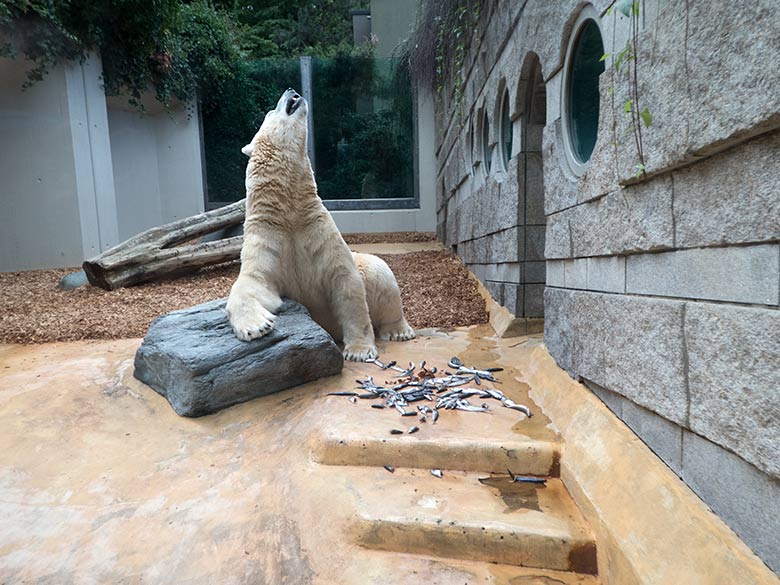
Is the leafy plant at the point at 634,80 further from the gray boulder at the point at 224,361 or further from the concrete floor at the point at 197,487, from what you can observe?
the gray boulder at the point at 224,361

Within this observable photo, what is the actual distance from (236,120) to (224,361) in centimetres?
1027

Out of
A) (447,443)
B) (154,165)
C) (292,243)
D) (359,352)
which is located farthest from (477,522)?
(154,165)

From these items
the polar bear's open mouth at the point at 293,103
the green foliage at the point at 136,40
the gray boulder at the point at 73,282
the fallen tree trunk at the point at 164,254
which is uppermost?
the green foliage at the point at 136,40

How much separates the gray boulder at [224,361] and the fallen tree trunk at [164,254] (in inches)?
146

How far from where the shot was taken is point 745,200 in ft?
4.14

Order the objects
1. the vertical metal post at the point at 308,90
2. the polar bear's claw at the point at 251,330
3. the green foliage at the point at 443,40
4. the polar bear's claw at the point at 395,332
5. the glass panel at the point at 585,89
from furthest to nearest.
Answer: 1. the vertical metal post at the point at 308,90
2. the green foliage at the point at 443,40
3. the polar bear's claw at the point at 395,332
4. the polar bear's claw at the point at 251,330
5. the glass panel at the point at 585,89

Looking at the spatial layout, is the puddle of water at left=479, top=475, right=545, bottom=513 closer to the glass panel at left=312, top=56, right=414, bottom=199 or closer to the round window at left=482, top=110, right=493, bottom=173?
the round window at left=482, top=110, right=493, bottom=173

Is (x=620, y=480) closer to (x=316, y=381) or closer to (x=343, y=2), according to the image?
(x=316, y=381)

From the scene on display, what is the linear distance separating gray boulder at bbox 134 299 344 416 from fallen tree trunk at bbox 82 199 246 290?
3711 mm

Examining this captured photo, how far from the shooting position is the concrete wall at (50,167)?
25.7ft

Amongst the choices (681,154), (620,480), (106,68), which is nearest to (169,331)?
(620,480)

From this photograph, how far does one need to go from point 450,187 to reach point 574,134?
18.5 ft

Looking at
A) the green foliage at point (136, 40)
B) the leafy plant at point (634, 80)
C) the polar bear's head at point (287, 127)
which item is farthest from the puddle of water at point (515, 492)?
the green foliage at point (136, 40)

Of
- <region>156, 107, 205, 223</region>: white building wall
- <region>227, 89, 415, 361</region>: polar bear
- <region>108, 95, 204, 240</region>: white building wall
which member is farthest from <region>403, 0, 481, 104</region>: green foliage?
<region>108, 95, 204, 240</region>: white building wall
